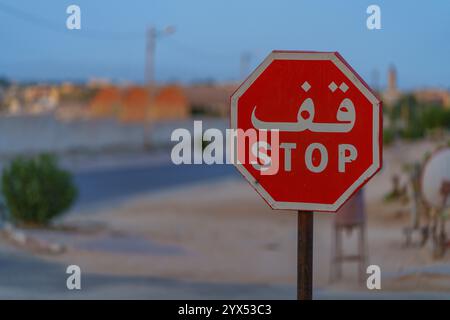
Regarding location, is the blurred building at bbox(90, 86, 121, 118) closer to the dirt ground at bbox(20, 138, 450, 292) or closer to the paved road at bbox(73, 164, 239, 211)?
the paved road at bbox(73, 164, 239, 211)

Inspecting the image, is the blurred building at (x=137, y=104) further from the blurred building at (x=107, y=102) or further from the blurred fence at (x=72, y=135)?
the blurred fence at (x=72, y=135)

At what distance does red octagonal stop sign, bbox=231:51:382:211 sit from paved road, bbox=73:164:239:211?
17.7 m

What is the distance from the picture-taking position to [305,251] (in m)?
3.21

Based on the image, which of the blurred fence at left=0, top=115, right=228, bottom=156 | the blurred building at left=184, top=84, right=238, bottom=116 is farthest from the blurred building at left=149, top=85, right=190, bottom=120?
the blurred building at left=184, top=84, right=238, bottom=116

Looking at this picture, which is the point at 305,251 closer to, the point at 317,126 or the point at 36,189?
the point at 317,126

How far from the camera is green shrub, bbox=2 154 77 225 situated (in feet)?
49.8

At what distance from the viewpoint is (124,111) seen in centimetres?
6125

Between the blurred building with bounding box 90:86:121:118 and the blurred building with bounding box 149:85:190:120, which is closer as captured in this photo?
the blurred building with bounding box 149:85:190:120

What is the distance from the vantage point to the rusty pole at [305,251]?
10.5 feet

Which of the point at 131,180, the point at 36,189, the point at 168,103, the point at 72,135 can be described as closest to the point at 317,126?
the point at 36,189

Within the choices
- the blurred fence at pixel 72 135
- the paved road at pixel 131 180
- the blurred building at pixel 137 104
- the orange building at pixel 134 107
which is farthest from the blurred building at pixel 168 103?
the paved road at pixel 131 180

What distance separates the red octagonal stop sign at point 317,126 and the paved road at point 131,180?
58.2 ft

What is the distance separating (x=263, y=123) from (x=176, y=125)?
52415 millimetres
